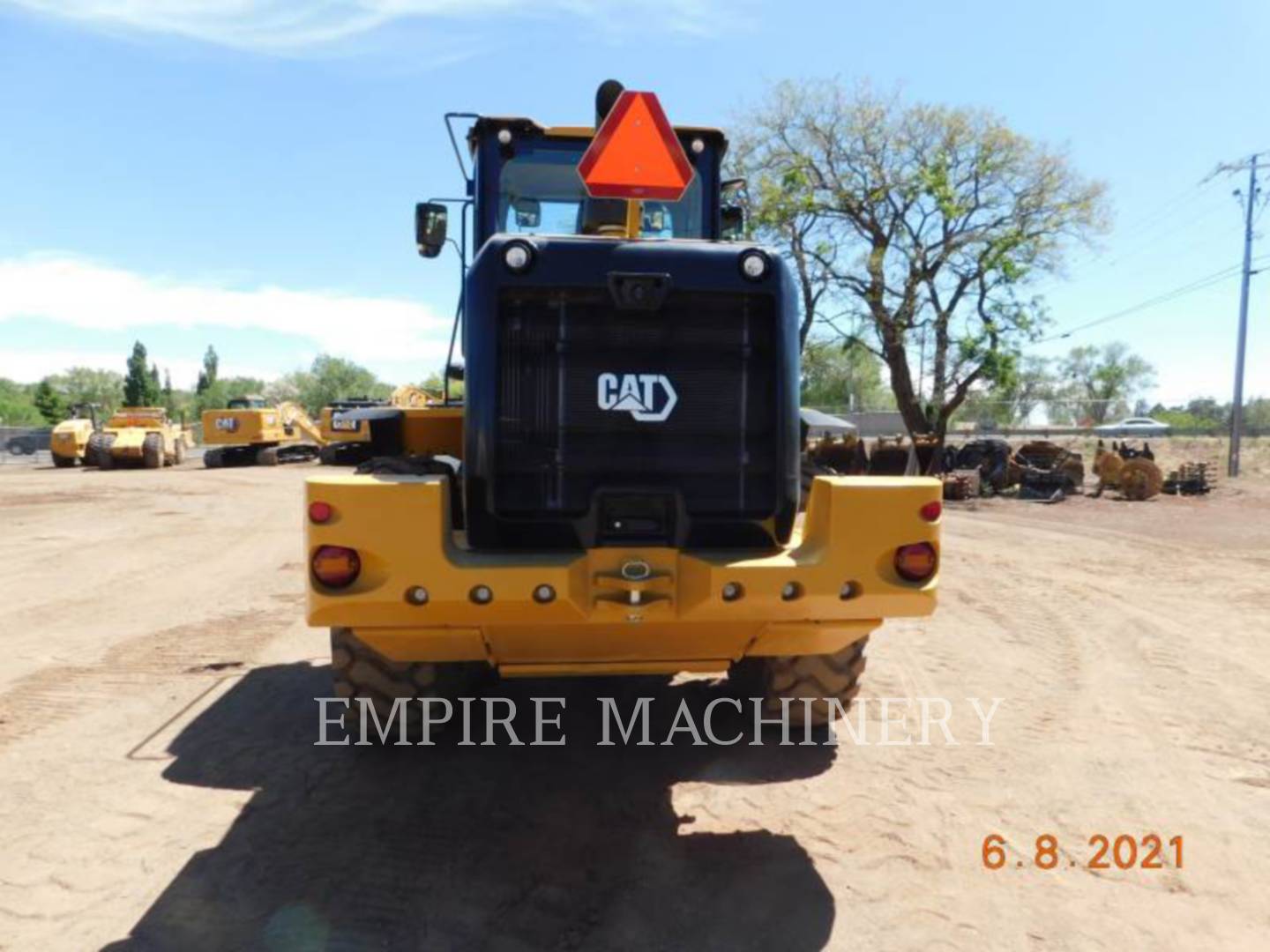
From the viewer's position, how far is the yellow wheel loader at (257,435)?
29109 mm

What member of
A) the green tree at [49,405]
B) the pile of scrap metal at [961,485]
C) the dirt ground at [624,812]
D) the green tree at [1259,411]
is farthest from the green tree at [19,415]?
the green tree at [1259,411]

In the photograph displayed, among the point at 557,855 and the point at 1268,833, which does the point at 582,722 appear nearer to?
the point at 557,855

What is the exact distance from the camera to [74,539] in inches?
456

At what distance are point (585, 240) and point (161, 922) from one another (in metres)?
2.65

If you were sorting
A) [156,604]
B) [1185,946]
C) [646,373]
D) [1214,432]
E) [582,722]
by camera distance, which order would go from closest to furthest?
[1185,946]
[646,373]
[582,722]
[156,604]
[1214,432]

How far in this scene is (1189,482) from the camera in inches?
837

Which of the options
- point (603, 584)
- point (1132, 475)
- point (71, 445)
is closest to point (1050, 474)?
point (1132, 475)

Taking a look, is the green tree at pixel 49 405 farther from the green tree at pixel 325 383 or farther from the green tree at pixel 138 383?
the green tree at pixel 325 383

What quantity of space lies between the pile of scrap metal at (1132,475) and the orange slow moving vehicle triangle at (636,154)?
1947 cm

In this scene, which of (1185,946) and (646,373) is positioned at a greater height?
(646,373)

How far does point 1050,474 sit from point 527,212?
18.7m

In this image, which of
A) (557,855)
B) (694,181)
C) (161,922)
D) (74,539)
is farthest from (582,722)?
(74,539)

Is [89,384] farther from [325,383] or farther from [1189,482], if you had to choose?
[1189,482]

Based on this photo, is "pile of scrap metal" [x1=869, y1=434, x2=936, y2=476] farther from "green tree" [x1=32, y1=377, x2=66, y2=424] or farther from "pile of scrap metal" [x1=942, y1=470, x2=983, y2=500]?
"green tree" [x1=32, y1=377, x2=66, y2=424]
